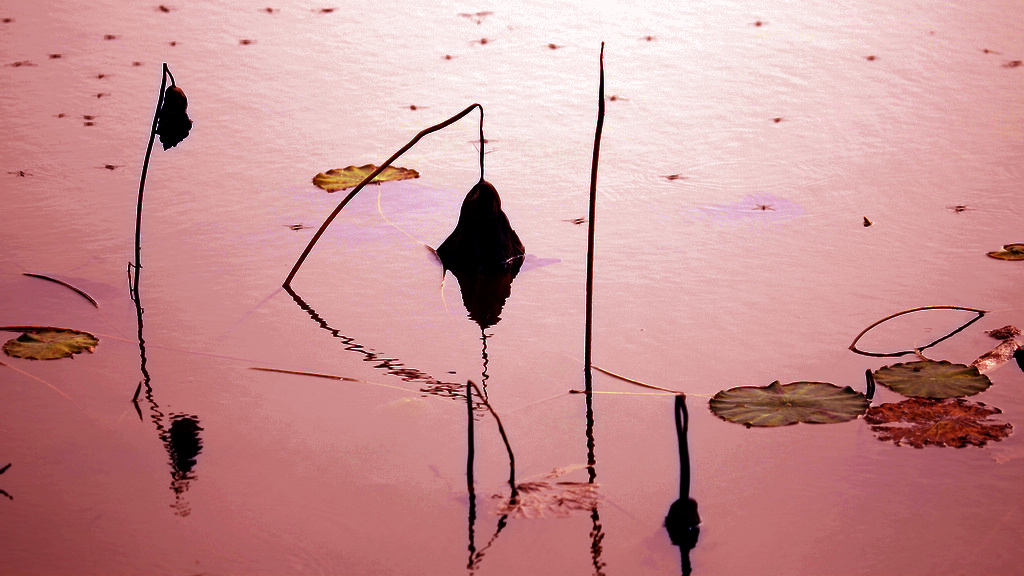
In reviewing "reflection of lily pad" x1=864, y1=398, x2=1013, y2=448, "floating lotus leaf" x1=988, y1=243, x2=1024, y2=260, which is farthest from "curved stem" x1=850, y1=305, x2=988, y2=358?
"floating lotus leaf" x1=988, y1=243, x2=1024, y2=260

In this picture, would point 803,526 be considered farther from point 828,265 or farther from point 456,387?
point 828,265

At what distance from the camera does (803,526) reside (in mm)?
1561

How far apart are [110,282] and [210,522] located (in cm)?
94

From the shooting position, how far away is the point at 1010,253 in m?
2.45

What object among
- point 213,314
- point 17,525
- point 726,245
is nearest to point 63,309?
point 213,314

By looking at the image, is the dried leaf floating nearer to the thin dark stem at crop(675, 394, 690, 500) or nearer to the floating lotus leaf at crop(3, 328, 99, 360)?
the floating lotus leaf at crop(3, 328, 99, 360)

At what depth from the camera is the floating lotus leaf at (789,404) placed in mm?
1787

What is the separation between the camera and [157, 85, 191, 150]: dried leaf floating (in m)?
2.00

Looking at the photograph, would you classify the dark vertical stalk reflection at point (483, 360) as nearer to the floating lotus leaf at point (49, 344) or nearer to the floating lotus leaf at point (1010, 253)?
the floating lotus leaf at point (49, 344)

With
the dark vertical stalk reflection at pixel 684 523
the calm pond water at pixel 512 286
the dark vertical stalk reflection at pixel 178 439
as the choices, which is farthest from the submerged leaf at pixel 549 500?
the dark vertical stalk reflection at pixel 178 439

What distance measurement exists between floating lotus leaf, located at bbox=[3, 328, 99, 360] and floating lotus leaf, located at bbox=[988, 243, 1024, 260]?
200 centimetres

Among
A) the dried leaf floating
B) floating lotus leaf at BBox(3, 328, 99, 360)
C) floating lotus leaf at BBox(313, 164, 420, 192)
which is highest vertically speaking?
the dried leaf floating

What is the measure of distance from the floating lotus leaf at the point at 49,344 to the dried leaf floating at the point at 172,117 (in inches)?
16.2

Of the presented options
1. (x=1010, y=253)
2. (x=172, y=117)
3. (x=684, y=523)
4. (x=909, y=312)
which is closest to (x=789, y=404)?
(x=684, y=523)
